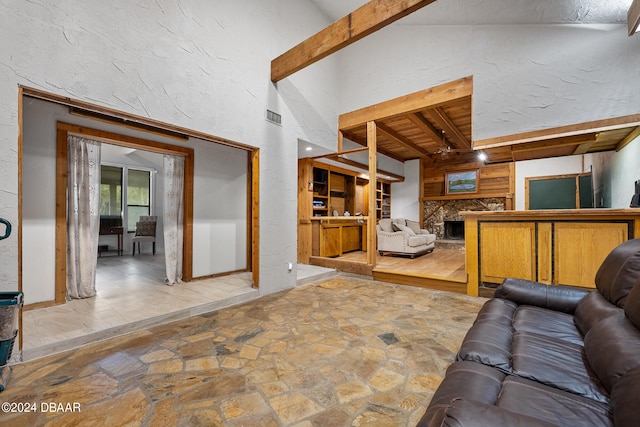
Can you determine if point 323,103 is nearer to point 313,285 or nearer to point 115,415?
point 313,285

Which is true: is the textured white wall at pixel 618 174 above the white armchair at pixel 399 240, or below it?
above

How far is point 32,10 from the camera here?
6.81 feet

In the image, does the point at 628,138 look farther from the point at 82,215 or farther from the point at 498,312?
the point at 82,215

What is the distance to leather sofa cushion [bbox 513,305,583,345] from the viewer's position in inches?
63.8

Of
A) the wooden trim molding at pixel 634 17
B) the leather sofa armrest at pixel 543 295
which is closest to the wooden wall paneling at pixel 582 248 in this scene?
the leather sofa armrest at pixel 543 295

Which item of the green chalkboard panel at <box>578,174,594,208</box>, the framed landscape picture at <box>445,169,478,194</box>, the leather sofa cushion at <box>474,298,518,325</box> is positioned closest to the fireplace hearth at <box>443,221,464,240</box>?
the framed landscape picture at <box>445,169,478,194</box>

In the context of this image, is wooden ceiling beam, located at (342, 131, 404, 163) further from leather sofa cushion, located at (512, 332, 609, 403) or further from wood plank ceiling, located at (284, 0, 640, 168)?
leather sofa cushion, located at (512, 332, 609, 403)

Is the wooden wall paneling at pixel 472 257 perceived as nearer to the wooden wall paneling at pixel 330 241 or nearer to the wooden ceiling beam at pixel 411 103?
the wooden ceiling beam at pixel 411 103

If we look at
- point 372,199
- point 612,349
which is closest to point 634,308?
point 612,349

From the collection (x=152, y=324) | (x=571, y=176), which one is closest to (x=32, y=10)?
(x=152, y=324)

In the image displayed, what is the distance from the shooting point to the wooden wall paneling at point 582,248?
3075 mm

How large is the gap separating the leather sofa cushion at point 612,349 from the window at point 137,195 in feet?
29.1

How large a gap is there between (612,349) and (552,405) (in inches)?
15.5

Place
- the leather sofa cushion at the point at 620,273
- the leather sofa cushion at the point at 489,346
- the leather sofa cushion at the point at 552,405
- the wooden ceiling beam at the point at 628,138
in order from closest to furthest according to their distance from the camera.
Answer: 1. the leather sofa cushion at the point at 552,405
2. the leather sofa cushion at the point at 489,346
3. the leather sofa cushion at the point at 620,273
4. the wooden ceiling beam at the point at 628,138
